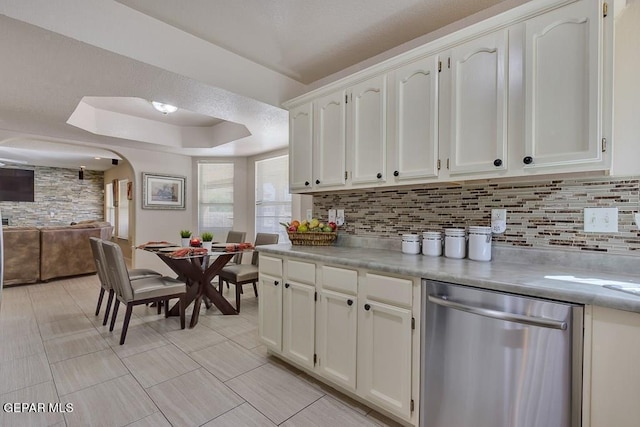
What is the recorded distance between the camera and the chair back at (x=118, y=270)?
2.50 metres

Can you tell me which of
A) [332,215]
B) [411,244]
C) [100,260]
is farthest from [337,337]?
[100,260]

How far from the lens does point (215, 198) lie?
551 centimetres

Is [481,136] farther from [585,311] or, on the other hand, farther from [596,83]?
[585,311]

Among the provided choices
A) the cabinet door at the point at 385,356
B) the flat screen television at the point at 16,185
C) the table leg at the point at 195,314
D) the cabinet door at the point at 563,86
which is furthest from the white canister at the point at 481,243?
the flat screen television at the point at 16,185

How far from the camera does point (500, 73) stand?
150 cm

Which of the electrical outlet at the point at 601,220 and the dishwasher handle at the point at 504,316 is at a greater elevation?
the electrical outlet at the point at 601,220

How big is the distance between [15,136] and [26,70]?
249 centimetres

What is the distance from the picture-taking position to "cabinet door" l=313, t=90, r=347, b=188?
221 centimetres

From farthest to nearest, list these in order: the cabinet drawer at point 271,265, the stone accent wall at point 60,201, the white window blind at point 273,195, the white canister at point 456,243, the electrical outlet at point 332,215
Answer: the stone accent wall at point 60,201
the white window blind at point 273,195
the electrical outlet at point 332,215
the cabinet drawer at point 271,265
the white canister at point 456,243

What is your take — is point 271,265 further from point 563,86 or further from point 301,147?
point 563,86

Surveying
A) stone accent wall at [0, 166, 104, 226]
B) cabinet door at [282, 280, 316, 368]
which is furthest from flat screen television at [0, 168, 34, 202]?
cabinet door at [282, 280, 316, 368]

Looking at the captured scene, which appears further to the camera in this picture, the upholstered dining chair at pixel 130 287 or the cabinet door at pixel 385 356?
the upholstered dining chair at pixel 130 287

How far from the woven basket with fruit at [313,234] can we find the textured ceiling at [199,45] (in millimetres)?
1234

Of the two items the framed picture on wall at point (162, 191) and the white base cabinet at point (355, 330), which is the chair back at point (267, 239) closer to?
the white base cabinet at point (355, 330)
